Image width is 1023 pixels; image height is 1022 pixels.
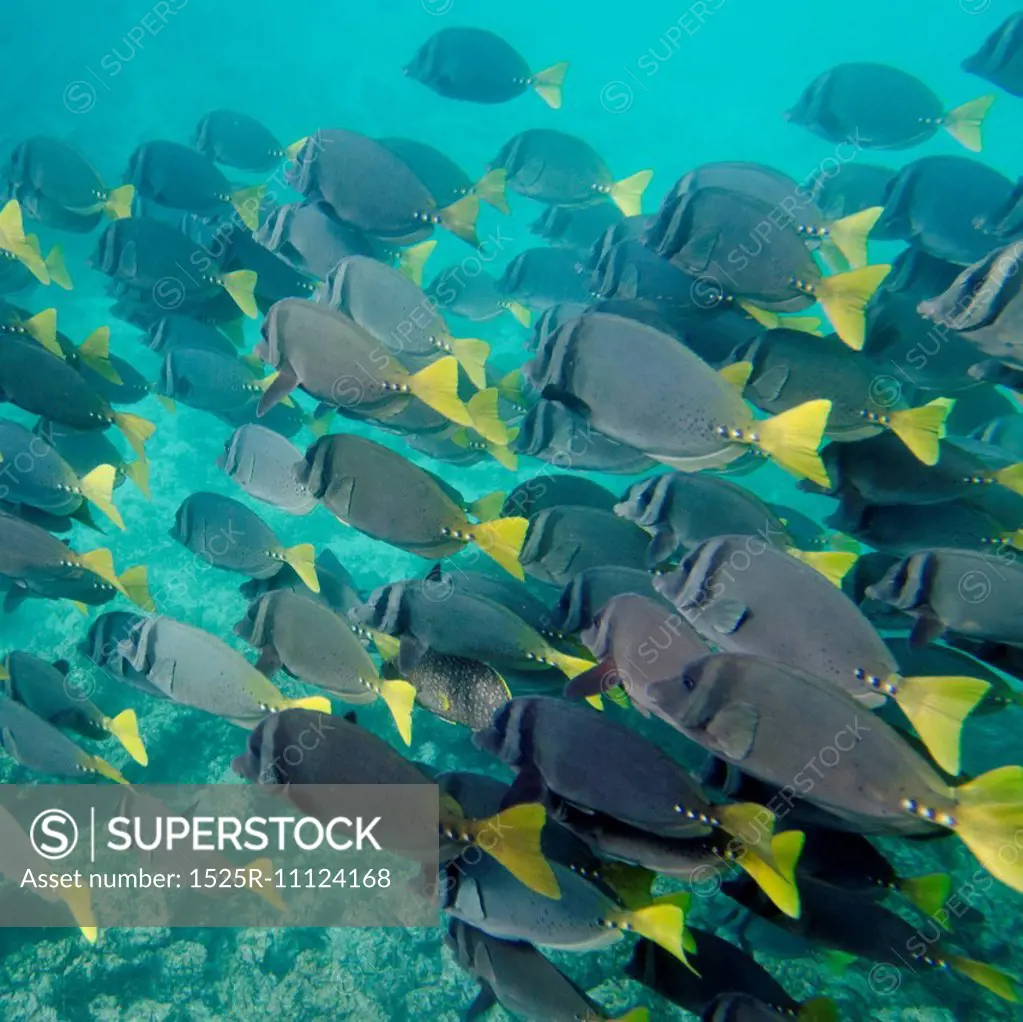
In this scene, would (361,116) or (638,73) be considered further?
(638,73)

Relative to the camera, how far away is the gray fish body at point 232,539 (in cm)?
450

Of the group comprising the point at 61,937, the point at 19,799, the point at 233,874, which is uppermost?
the point at 233,874

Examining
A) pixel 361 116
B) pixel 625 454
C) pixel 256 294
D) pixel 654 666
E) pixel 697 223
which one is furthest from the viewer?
pixel 361 116

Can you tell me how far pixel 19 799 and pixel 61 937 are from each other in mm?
1019

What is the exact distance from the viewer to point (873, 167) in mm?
5406

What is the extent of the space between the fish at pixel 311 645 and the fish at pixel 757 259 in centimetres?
226

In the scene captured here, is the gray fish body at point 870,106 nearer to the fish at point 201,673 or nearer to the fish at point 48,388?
the fish at point 48,388

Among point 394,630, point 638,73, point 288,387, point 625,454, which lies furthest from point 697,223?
point 638,73

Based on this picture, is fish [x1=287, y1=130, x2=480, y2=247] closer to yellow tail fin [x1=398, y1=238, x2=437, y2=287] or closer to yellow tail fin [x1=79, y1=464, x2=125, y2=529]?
yellow tail fin [x1=398, y1=238, x2=437, y2=287]

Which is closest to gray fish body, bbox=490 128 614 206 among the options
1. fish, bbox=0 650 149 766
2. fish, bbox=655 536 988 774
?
fish, bbox=655 536 988 774

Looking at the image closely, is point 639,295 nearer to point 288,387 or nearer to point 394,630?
point 288,387

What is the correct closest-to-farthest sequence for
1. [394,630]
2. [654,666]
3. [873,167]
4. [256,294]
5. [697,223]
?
1. [654,666]
2. [394,630]
3. [697,223]
4. [256,294]
5. [873,167]

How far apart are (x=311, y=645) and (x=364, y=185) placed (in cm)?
275

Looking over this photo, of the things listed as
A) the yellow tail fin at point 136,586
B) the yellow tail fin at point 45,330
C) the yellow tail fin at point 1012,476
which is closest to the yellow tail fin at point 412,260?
the yellow tail fin at point 45,330
